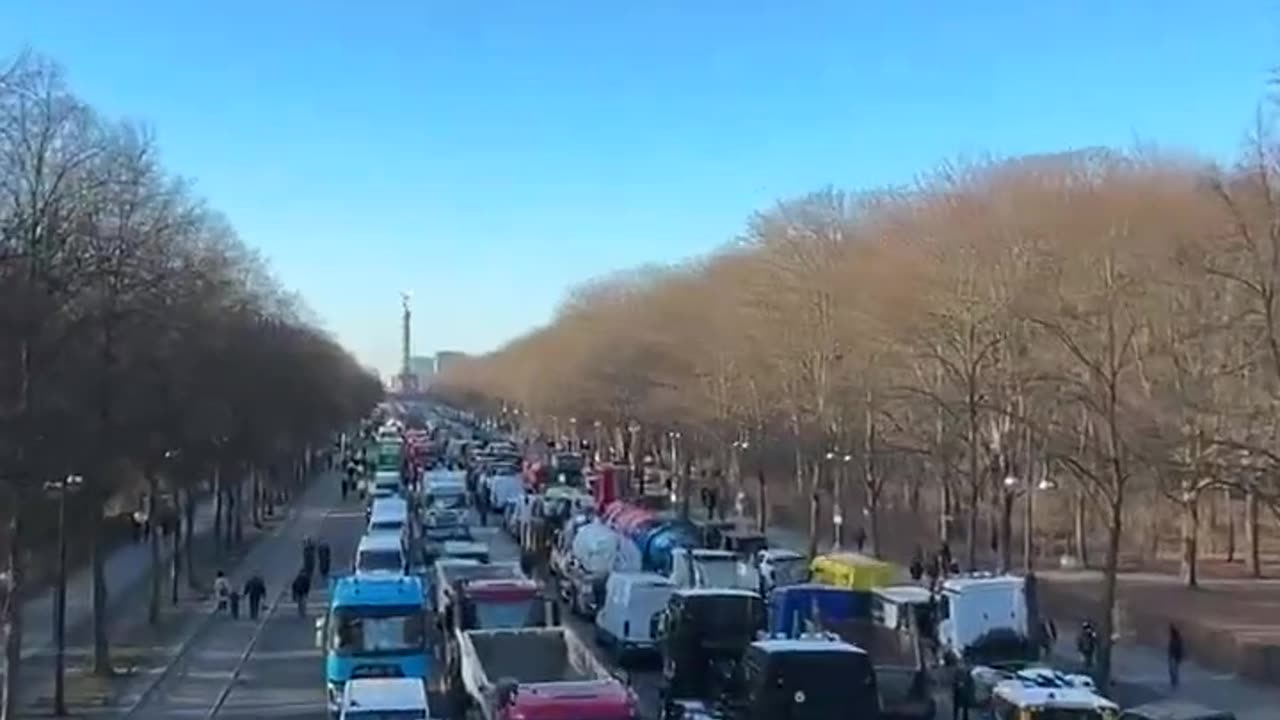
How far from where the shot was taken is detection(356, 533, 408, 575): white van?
145 ft

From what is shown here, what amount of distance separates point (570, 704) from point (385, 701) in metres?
2.67

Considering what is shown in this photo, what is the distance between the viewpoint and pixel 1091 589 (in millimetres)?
53125

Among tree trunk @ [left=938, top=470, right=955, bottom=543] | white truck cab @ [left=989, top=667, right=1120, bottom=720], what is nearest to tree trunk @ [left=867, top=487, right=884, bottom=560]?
tree trunk @ [left=938, top=470, right=955, bottom=543]

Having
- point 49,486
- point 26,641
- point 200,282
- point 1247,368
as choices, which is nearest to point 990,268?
point 1247,368

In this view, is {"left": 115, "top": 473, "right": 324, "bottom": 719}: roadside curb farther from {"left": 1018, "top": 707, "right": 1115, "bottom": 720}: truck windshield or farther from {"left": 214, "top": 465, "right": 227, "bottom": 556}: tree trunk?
{"left": 1018, "top": 707, "right": 1115, "bottom": 720}: truck windshield

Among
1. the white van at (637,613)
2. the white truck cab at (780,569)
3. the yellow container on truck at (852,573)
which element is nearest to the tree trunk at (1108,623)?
the yellow container on truck at (852,573)

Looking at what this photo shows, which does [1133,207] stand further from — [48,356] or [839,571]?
[48,356]

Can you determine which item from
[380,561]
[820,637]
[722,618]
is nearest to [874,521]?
[380,561]

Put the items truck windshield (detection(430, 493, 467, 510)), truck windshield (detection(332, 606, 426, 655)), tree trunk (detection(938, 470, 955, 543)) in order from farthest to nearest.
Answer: truck windshield (detection(430, 493, 467, 510))
tree trunk (detection(938, 470, 955, 543))
truck windshield (detection(332, 606, 426, 655))

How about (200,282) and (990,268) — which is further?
(990,268)

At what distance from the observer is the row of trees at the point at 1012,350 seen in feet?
151

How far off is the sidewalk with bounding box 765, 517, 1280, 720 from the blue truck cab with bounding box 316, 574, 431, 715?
41.4 feet

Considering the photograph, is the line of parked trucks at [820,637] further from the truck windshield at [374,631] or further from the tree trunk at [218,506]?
the tree trunk at [218,506]

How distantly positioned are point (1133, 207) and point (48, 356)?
144ft
